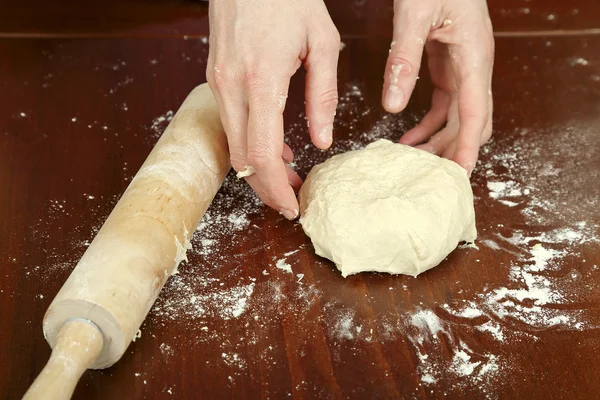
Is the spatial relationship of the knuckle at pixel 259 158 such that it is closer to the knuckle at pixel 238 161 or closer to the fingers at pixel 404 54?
the knuckle at pixel 238 161

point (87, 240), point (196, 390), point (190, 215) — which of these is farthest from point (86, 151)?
point (196, 390)

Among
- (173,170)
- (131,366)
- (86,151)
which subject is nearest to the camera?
(131,366)

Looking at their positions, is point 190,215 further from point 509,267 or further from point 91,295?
point 509,267

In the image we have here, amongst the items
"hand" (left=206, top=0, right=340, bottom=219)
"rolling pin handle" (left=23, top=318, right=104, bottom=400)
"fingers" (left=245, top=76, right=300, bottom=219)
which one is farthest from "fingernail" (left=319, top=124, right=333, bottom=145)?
"rolling pin handle" (left=23, top=318, right=104, bottom=400)

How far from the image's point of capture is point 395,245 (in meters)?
1.64

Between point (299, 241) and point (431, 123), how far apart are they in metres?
0.65

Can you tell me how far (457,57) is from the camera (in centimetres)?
194

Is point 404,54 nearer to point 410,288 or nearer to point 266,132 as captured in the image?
point 266,132

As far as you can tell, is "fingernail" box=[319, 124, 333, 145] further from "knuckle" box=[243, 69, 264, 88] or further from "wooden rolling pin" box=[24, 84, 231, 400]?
"wooden rolling pin" box=[24, 84, 231, 400]

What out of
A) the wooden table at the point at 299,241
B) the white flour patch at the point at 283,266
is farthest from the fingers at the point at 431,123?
the white flour patch at the point at 283,266

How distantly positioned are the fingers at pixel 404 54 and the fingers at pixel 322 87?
22 centimetres

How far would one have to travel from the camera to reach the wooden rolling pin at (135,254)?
1.33 m

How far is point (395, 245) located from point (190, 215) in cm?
51

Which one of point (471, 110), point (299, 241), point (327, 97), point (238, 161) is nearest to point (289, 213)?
point (299, 241)
